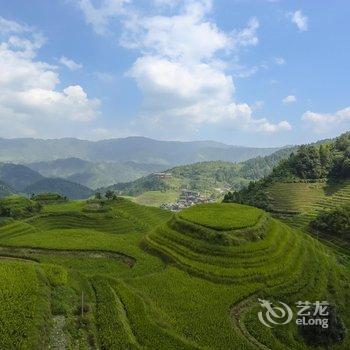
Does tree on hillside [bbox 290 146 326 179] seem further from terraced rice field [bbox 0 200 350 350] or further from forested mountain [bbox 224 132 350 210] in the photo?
terraced rice field [bbox 0 200 350 350]

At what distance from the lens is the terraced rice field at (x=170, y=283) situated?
80.3 ft

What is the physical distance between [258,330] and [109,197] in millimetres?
75125

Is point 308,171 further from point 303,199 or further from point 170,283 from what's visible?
point 170,283

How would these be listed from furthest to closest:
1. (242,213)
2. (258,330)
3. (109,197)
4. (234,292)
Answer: (109,197)
(242,213)
(234,292)
(258,330)

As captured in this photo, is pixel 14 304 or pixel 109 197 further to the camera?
Result: pixel 109 197

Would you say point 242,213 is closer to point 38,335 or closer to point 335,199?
point 38,335

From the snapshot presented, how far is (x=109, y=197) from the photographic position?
99.8 metres

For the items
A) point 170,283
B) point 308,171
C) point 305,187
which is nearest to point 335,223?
point 305,187

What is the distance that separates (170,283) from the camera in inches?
1304

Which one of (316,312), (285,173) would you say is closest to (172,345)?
(316,312)

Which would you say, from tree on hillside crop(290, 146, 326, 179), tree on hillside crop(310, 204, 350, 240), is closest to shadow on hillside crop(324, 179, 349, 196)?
tree on hillside crop(290, 146, 326, 179)

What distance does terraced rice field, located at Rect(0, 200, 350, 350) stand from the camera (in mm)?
24469

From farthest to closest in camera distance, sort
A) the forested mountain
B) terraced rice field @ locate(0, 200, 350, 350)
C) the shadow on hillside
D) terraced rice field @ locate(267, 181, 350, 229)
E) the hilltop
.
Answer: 1. the forested mountain
2. the shadow on hillside
3. the hilltop
4. terraced rice field @ locate(267, 181, 350, 229)
5. terraced rice field @ locate(0, 200, 350, 350)

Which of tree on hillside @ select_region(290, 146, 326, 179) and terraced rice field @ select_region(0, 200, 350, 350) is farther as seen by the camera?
tree on hillside @ select_region(290, 146, 326, 179)
